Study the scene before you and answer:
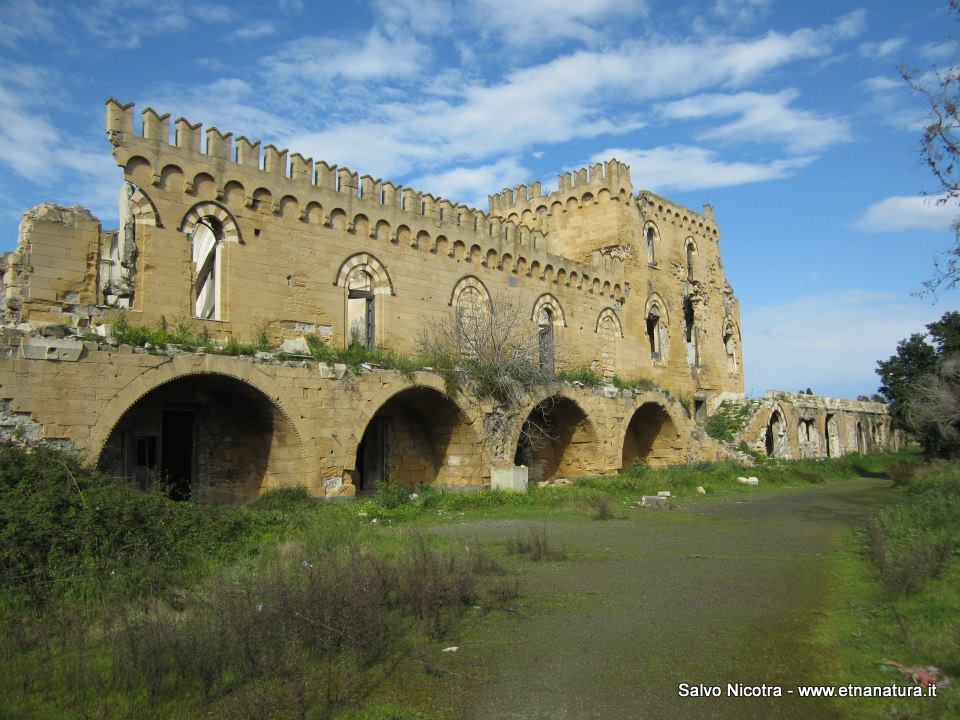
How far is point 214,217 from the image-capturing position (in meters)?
15.1

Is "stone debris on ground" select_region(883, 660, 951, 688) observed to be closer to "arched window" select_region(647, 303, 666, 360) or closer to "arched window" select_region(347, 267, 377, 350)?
"arched window" select_region(347, 267, 377, 350)

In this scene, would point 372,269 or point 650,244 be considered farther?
point 650,244

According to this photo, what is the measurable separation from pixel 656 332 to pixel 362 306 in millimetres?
15327

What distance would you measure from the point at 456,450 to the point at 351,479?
148 inches

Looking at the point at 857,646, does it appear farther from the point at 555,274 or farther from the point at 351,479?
the point at 555,274

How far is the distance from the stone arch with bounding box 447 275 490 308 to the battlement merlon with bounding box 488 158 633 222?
29.5 feet

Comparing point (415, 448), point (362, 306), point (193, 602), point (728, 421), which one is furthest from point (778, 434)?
point (193, 602)

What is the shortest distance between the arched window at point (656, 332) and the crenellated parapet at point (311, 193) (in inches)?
270

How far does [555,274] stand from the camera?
24375mm

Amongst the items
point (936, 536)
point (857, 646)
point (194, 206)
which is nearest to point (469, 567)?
point (857, 646)

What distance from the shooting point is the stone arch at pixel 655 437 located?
83.3ft

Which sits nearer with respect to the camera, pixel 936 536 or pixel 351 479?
pixel 936 536

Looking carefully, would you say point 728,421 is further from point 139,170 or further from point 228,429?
point 139,170

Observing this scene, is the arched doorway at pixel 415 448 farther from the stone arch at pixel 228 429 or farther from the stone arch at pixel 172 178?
the stone arch at pixel 172 178
